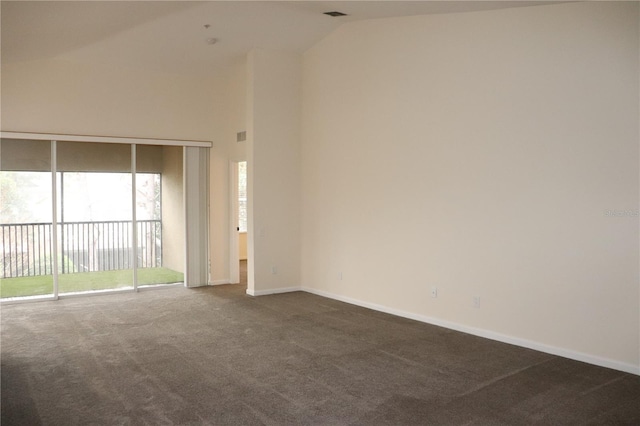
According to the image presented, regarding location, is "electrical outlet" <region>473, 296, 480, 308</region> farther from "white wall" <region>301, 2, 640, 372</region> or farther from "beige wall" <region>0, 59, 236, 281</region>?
"beige wall" <region>0, 59, 236, 281</region>

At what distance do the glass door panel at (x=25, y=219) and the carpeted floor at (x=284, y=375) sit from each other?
1007 mm

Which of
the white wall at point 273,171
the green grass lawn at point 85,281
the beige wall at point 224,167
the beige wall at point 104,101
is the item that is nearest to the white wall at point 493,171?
the white wall at point 273,171

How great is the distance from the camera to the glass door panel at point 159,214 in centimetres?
797

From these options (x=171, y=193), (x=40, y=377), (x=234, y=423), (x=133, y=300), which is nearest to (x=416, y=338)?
(x=234, y=423)

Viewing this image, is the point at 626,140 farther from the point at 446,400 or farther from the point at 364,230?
the point at 364,230

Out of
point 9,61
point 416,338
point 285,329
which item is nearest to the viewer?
point 416,338

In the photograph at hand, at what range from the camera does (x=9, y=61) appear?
665 cm

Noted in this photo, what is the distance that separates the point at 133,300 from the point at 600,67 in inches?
253

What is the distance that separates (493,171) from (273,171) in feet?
11.5

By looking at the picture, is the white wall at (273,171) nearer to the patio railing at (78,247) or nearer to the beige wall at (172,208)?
the beige wall at (172,208)

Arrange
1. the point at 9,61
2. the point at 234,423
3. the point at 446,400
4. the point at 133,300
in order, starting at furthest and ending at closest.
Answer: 1. the point at 133,300
2. the point at 9,61
3. the point at 446,400
4. the point at 234,423

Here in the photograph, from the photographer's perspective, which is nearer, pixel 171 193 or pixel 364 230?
pixel 364 230

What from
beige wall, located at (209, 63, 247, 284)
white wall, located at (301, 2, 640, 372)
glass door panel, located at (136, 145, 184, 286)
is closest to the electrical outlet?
white wall, located at (301, 2, 640, 372)

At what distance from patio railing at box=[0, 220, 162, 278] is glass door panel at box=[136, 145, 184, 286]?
0.05 feet
